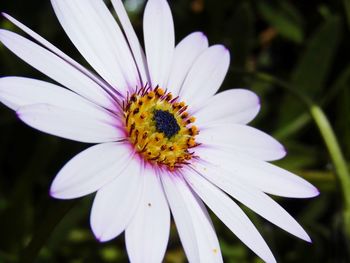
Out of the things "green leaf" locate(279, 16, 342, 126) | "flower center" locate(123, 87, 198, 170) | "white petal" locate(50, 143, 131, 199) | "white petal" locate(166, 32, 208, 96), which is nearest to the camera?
"white petal" locate(50, 143, 131, 199)

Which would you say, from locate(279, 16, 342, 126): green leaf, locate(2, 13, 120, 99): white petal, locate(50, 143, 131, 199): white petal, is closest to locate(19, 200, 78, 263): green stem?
locate(50, 143, 131, 199): white petal

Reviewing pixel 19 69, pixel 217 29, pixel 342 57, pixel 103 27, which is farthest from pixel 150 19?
pixel 342 57

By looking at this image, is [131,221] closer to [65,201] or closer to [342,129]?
[65,201]

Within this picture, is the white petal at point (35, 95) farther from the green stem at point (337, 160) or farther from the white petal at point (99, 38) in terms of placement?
the green stem at point (337, 160)

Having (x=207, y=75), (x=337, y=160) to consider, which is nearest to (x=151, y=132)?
(x=207, y=75)

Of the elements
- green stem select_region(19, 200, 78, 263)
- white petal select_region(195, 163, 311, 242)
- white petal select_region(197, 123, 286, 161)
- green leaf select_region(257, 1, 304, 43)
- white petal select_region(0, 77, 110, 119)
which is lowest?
green stem select_region(19, 200, 78, 263)

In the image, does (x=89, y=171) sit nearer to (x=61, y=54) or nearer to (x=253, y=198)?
(x=61, y=54)

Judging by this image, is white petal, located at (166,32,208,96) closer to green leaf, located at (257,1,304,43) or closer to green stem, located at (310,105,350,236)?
green stem, located at (310,105,350,236)
